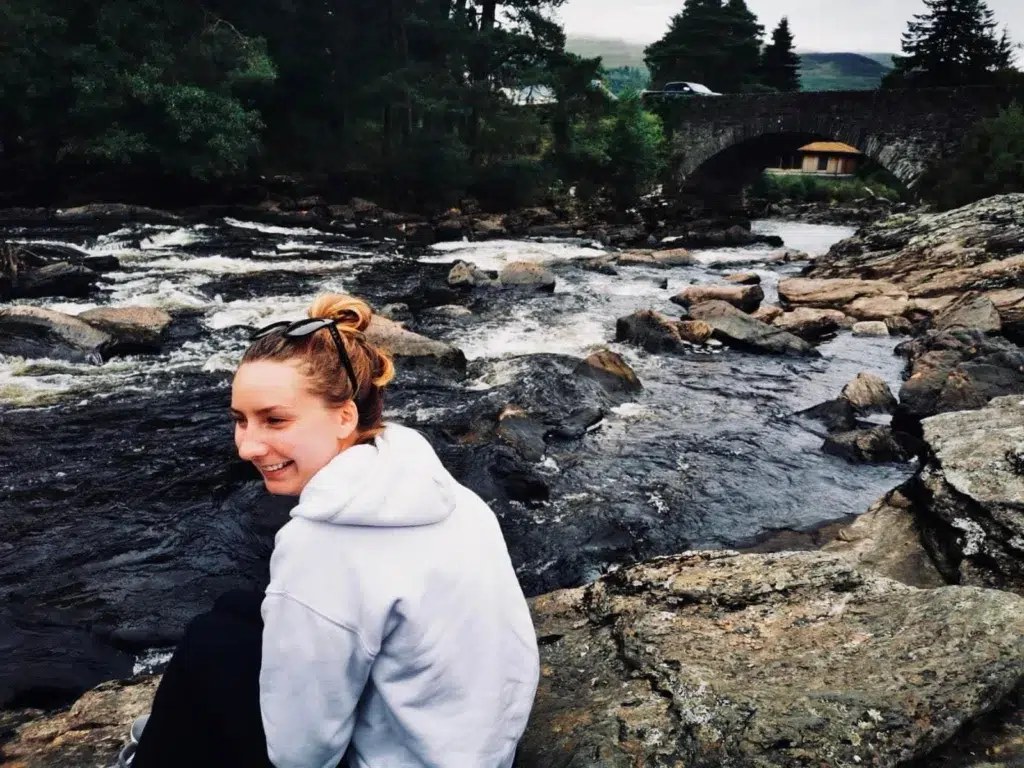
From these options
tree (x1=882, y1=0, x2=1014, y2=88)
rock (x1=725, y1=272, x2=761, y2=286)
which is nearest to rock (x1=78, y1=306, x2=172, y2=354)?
rock (x1=725, y1=272, x2=761, y2=286)

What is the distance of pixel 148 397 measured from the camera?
872cm

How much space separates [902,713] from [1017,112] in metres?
27.1

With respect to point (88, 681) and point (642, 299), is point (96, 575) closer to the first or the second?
point (88, 681)

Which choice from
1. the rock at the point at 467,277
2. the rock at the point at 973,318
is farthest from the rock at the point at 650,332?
the rock at the point at 467,277

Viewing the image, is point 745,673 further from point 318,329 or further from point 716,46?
point 716,46

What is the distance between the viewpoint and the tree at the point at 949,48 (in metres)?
43.5

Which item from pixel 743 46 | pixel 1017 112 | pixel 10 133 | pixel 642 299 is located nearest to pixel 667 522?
pixel 642 299

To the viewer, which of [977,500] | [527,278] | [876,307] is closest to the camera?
[977,500]

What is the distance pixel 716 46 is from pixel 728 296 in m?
52.3

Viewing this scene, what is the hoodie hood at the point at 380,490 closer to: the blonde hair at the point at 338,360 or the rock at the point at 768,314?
the blonde hair at the point at 338,360

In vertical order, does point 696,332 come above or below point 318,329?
below

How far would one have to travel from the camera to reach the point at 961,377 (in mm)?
8359

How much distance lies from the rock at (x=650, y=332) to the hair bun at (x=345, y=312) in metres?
9.86

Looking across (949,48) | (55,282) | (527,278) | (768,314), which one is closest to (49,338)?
(55,282)
